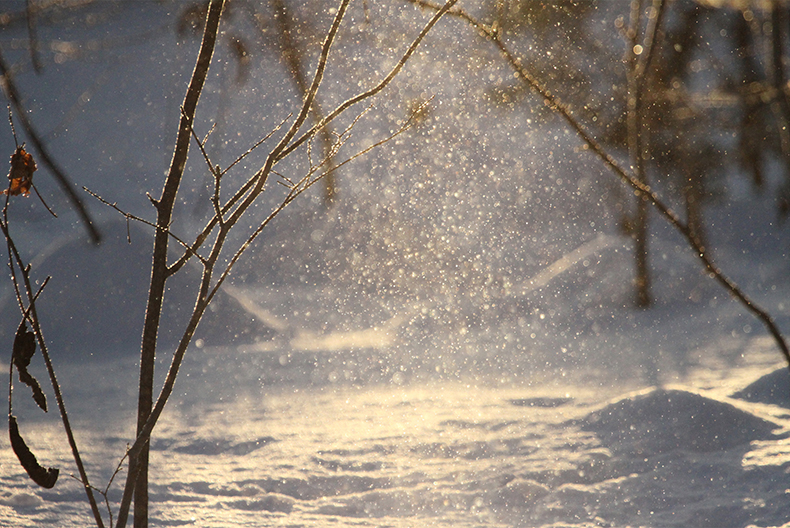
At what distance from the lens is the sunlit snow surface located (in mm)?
2068

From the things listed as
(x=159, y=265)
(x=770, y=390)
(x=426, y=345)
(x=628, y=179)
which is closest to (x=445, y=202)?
(x=426, y=345)

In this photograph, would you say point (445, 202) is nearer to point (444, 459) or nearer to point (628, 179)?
point (444, 459)

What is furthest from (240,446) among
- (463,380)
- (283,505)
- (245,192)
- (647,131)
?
(647,131)

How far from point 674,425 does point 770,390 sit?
851 mm

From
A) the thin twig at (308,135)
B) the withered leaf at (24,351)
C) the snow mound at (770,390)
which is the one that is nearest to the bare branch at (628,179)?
the thin twig at (308,135)

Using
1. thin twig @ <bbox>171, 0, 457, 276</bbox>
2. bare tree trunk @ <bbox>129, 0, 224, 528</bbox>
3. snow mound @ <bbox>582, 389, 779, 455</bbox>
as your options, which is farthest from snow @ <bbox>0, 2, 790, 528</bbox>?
thin twig @ <bbox>171, 0, 457, 276</bbox>

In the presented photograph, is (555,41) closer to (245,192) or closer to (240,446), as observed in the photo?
(240,446)

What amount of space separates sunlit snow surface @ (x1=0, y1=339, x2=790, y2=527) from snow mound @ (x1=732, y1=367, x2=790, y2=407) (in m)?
0.06

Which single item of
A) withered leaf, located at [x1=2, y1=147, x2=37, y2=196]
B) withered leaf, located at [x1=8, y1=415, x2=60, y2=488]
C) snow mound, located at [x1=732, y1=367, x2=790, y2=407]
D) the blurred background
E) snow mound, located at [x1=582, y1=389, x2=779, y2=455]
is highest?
the blurred background

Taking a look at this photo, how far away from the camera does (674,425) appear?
2621 mm

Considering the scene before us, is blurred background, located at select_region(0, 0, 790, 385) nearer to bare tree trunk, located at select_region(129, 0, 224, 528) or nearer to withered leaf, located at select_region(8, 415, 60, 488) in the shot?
bare tree trunk, located at select_region(129, 0, 224, 528)

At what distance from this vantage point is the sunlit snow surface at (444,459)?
2.07 meters

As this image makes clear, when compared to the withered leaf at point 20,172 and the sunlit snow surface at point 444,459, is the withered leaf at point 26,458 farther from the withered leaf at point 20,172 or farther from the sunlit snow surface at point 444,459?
the sunlit snow surface at point 444,459

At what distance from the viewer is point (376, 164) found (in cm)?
969
